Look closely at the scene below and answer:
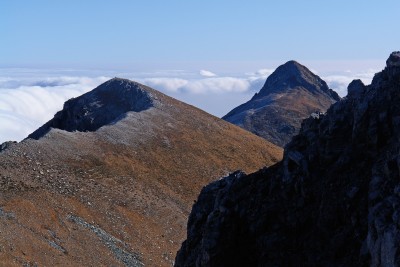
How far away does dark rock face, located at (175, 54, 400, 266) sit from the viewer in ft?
58.8

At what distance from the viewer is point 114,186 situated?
5378cm

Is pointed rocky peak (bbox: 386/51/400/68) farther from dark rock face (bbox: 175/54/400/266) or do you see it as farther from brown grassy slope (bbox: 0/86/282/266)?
brown grassy slope (bbox: 0/86/282/266)

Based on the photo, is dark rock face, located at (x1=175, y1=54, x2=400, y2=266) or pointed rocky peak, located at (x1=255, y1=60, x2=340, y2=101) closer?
dark rock face, located at (x1=175, y1=54, x2=400, y2=266)

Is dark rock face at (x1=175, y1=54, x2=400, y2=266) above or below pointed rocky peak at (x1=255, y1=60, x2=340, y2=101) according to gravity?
below

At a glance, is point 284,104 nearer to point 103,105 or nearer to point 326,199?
point 103,105

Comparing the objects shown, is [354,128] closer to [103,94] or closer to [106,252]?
[106,252]

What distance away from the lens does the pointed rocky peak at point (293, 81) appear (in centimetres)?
15138

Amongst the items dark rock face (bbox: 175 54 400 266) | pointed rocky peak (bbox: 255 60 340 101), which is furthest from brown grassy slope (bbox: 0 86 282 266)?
pointed rocky peak (bbox: 255 60 340 101)

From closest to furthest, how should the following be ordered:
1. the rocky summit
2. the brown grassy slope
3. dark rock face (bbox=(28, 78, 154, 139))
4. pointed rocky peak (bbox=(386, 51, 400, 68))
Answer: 1. pointed rocky peak (bbox=(386, 51, 400, 68))
2. the brown grassy slope
3. dark rock face (bbox=(28, 78, 154, 139))
4. the rocky summit

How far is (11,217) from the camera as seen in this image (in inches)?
1593

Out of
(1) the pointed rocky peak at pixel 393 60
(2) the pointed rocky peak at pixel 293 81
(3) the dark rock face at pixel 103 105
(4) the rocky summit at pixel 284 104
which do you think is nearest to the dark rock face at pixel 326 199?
(1) the pointed rocky peak at pixel 393 60

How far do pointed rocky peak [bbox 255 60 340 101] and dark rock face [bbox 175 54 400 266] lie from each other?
419ft

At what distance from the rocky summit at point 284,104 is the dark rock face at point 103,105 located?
38.9 m

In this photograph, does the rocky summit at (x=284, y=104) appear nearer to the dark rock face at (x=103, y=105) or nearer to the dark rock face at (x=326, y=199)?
the dark rock face at (x=103, y=105)
